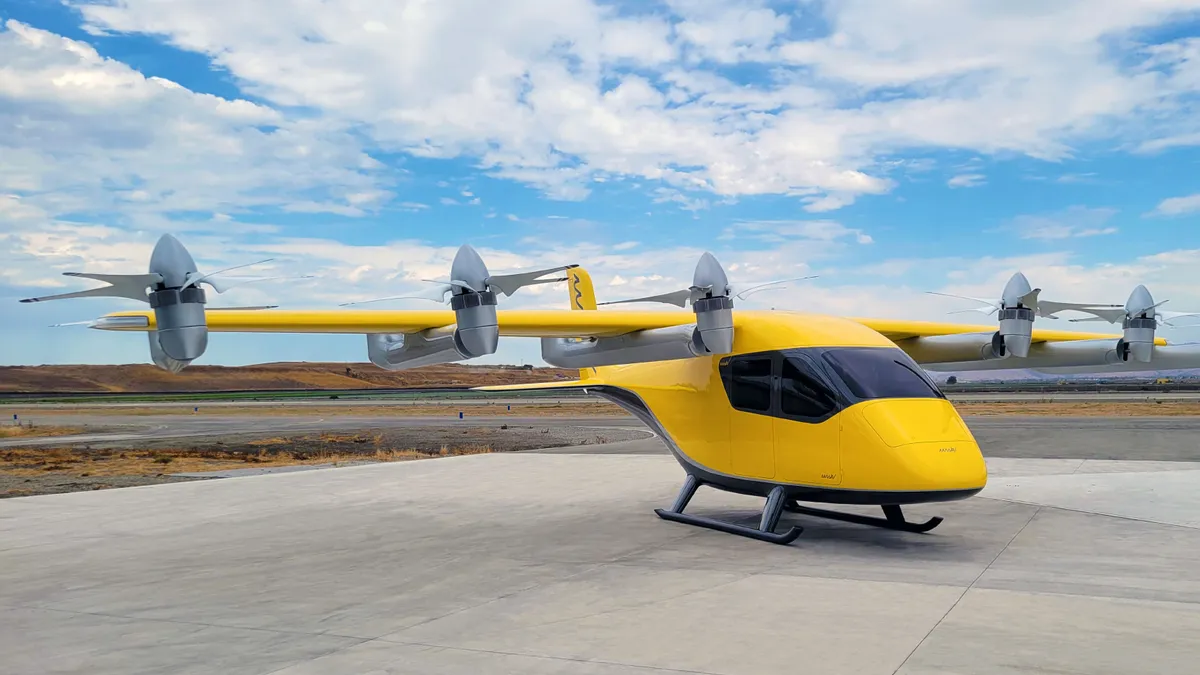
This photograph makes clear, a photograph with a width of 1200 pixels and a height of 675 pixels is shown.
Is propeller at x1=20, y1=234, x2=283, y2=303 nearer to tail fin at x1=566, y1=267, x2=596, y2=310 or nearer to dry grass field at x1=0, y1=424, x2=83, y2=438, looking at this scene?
tail fin at x1=566, y1=267, x2=596, y2=310

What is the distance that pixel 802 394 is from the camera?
1030cm

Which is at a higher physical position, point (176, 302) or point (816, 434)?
point (176, 302)

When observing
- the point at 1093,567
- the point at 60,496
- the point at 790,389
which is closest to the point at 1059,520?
the point at 1093,567

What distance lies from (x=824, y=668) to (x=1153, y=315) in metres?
10.3

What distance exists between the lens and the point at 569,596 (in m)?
7.84

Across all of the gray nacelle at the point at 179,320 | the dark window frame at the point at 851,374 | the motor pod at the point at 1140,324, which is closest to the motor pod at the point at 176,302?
the gray nacelle at the point at 179,320

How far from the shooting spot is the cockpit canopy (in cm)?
990

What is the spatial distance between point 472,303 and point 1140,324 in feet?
32.2

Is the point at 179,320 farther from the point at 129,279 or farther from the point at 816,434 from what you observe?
the point at 816,434

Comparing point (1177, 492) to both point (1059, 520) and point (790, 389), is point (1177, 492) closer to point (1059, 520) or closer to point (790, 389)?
point (1059, 520)

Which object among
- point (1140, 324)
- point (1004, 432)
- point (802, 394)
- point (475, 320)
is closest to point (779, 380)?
point (802, 394)

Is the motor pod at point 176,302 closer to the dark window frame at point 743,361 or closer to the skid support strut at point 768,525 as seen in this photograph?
the dark window frame at point 743,361

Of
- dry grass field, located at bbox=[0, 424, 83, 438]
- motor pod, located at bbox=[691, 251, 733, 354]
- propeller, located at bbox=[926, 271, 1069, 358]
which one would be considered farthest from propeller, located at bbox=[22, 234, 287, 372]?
dry grass field, located at bbox=[0, 424, 83, 438]

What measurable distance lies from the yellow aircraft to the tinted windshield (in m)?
0.02
